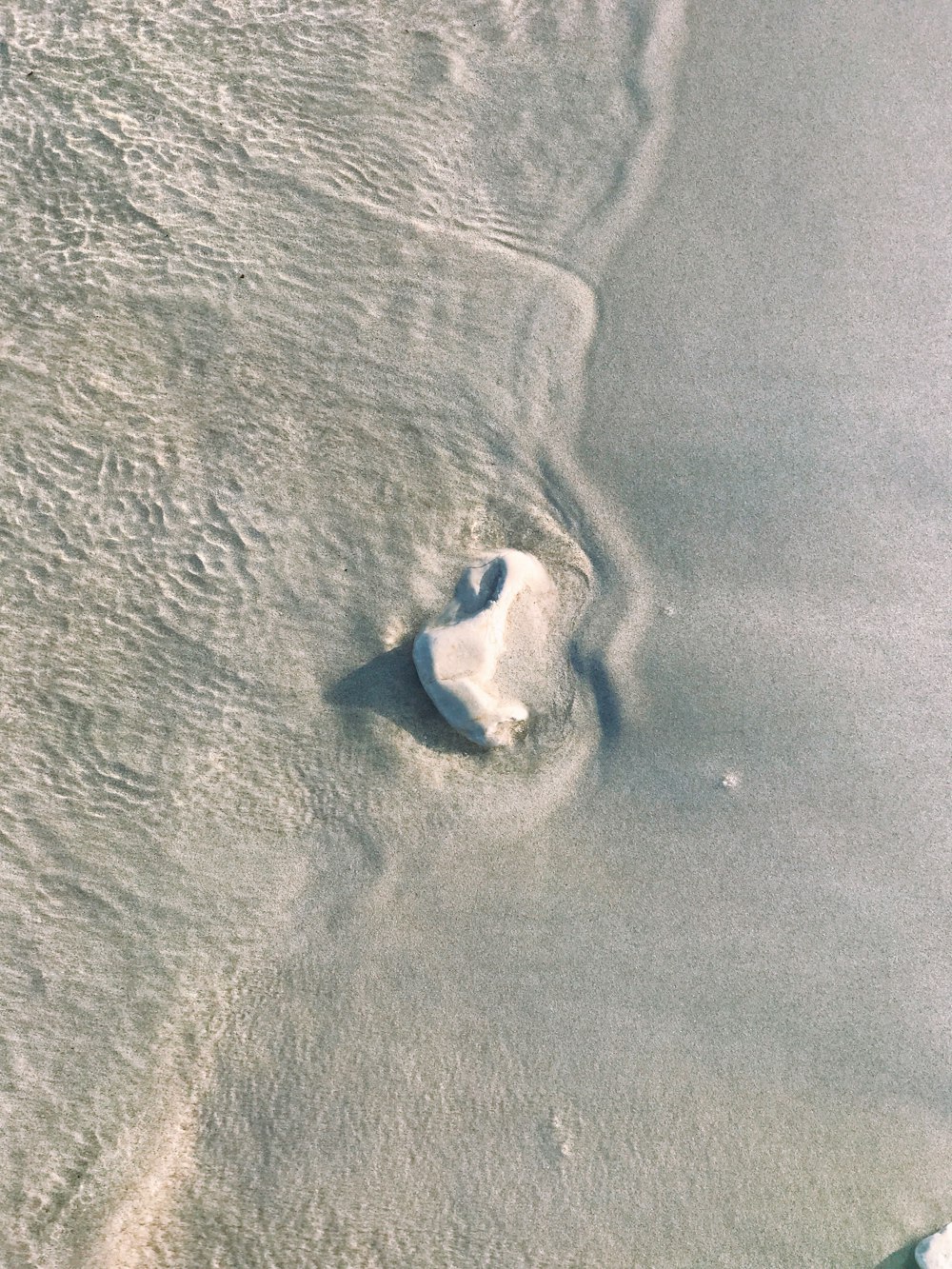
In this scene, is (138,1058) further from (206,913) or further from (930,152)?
(930,152)

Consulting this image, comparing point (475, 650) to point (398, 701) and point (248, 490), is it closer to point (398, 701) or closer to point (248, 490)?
point (398, 701)

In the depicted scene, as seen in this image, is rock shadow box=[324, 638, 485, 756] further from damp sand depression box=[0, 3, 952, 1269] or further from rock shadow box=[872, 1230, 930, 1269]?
rock shadow box=[872, 1230, 930, 1269]

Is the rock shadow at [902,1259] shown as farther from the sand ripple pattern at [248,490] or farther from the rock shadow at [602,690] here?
the rock shadow at [602,690]

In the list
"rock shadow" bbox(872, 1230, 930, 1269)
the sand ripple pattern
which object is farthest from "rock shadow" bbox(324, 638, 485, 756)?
"rock shadow" bbox(872, 1230, 930, 1269)

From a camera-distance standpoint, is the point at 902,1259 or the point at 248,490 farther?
the point at 248,490

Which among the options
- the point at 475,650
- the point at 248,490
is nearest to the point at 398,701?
the point at 475,650

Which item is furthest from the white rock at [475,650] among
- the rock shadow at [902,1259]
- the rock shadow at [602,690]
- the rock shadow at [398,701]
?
the rock shadow at [902,1259]

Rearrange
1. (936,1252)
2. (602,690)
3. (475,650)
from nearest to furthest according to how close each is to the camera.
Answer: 1. (936,1252)
2. (475,650)
3. (602,690)
